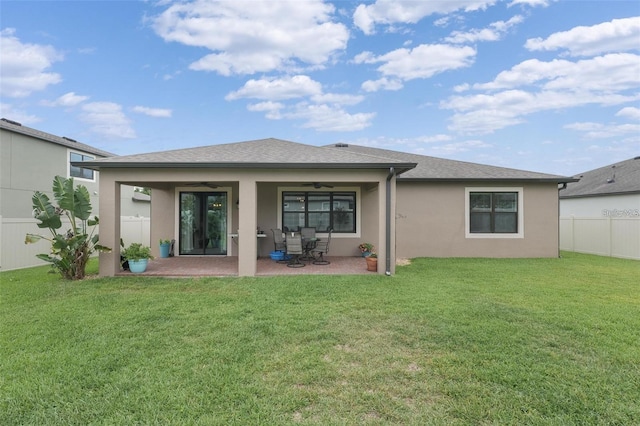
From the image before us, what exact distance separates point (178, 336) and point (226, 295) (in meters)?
2.21

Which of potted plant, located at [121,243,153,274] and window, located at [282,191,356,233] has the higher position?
window, located at [282,191,356,233]

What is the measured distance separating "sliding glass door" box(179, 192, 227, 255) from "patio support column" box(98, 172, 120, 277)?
3.71m

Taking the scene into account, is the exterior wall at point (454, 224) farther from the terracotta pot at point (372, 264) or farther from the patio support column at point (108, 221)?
the patio support column at point (108, 221)

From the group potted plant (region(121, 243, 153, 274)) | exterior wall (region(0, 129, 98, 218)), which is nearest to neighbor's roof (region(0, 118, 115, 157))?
exterior wall (region(0, 129, 98, 218))

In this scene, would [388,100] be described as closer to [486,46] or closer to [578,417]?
[486,46]

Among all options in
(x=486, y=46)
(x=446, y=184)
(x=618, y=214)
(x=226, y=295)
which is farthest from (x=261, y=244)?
(x=618, y=214)

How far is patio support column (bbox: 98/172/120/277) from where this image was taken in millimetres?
8547

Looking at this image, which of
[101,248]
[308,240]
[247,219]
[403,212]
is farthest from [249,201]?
[403,212]

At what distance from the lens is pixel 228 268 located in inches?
381

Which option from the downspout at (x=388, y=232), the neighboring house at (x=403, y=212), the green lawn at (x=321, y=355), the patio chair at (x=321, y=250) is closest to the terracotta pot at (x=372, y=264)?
the downspout at (x=388, y=232)

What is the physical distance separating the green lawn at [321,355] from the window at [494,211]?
5061mm

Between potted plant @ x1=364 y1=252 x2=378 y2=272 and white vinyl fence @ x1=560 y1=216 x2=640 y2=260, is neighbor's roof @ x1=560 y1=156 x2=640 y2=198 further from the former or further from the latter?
potted plant @ x1=364 y1=252 x2=378 y2=272

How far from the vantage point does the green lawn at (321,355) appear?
281 cm

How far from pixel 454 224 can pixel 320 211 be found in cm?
488
